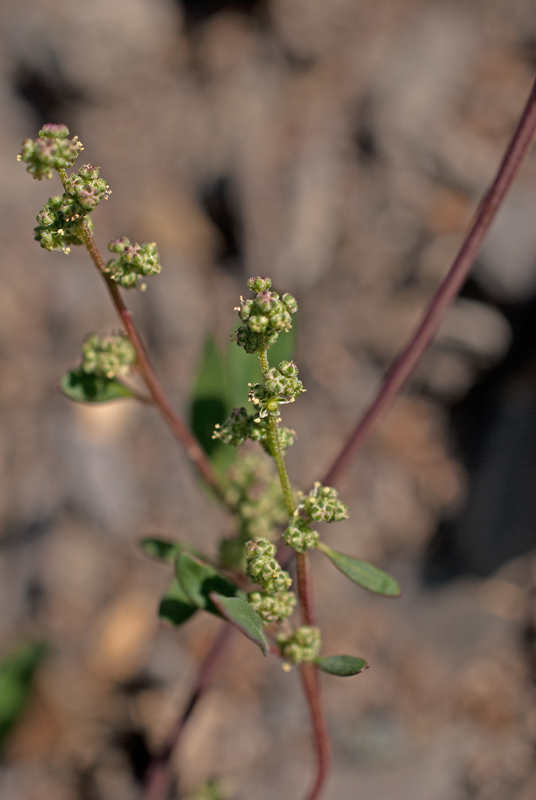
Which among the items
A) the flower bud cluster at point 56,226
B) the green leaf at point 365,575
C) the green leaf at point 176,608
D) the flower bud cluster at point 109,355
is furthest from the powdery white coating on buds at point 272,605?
the flower bud cluster at point 56,226

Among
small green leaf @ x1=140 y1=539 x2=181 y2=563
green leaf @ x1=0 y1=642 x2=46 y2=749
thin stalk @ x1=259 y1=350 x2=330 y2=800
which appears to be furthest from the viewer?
green leaf @ x1=0 y1=642 x2=46 y2=749

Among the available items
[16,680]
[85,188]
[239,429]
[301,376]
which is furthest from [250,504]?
[301,376]

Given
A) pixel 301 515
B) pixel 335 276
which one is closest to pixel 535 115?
pixel 301 515

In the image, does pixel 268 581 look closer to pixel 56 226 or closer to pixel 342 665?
pixel 342 665

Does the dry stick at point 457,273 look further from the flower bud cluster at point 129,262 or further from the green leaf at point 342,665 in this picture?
the flower bud cluster at point 129,262

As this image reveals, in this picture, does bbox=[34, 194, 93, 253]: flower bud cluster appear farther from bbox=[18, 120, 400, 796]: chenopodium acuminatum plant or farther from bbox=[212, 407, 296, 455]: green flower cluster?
bbox=[212, 407, 296, 455]: green flower cluster

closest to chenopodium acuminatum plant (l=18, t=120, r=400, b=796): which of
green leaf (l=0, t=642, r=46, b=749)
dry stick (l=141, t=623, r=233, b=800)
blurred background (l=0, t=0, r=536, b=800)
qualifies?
dry stick (l=141, t=623, r=233, b=800)
